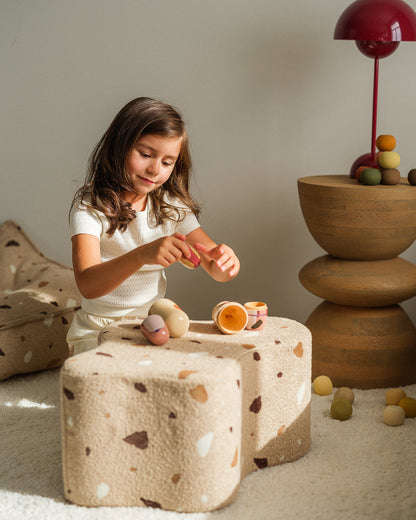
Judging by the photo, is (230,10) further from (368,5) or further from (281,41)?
(368,5)

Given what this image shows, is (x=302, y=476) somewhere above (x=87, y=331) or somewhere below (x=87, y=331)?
below

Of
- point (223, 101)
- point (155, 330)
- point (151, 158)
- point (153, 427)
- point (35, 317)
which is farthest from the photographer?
point (223, 101)

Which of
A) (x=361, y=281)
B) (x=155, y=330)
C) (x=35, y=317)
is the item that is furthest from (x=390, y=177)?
(x=35, y=317)

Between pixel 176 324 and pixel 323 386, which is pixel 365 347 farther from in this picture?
pixel 176 324

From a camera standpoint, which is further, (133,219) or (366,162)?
(366,162)

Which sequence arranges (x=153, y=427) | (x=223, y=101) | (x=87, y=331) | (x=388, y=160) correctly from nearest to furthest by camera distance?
(x=153, y=427) → (x=87, y=331) → (x=388, y=160) → (x=223, y=101)

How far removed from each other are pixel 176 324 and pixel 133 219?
0.36 m

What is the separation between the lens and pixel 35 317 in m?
1.83

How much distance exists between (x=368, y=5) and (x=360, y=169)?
416mm

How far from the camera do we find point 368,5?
1.63 meters

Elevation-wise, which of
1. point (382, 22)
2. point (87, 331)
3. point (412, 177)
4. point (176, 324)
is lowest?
point (87, 331)

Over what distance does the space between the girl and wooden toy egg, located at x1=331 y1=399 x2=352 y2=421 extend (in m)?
0.41

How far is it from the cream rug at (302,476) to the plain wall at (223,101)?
2.28ft

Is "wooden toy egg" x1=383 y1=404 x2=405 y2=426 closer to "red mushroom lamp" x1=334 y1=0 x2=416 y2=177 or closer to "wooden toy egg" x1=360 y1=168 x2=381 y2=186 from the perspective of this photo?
"wooden toy egg" x1=360 y1=168 x2=381 y2=186
